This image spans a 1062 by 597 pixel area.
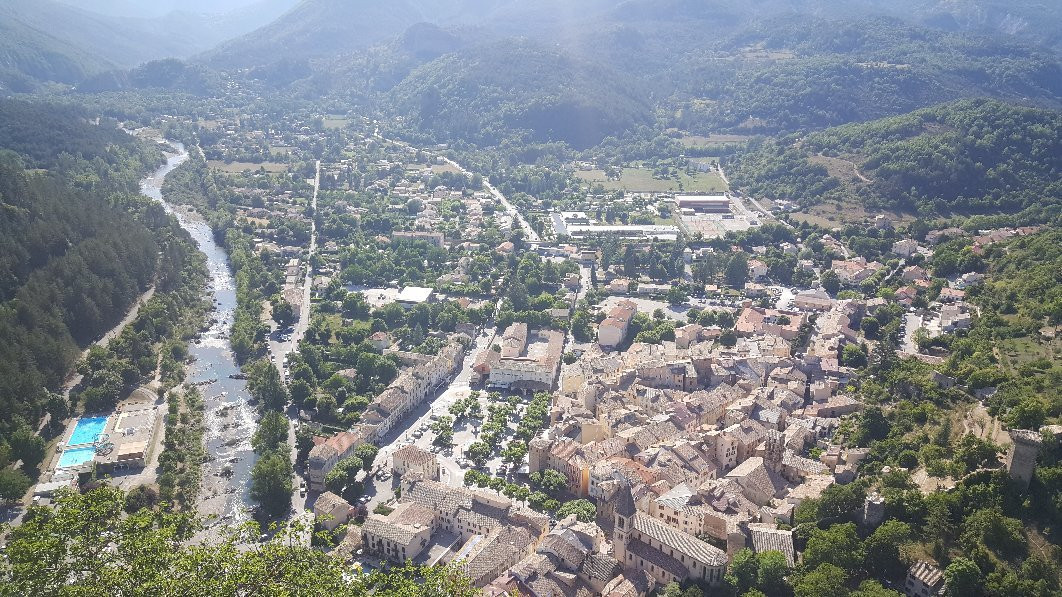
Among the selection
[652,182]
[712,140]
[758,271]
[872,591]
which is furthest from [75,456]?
[712,140]

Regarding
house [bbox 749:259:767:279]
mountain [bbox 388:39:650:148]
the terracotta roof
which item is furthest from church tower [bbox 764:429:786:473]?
mountain [bbox 388:39:650:148]

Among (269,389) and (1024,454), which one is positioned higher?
(1024,454)

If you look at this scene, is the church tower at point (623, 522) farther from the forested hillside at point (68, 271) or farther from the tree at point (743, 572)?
the forested hillside at point (68, 271)

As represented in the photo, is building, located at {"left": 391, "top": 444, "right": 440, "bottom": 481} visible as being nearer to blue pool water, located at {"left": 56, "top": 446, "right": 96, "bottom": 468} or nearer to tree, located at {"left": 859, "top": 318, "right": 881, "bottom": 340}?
blue pool water, located at {"left": 56, "top": 446, "right": 96, "bottom": 468}

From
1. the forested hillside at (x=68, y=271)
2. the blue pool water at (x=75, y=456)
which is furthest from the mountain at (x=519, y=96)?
the blue pool water at (x=75, y=456)

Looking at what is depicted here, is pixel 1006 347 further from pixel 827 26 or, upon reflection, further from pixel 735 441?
pixel 827 26

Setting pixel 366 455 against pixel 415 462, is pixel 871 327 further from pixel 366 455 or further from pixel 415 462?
pixel 366 455
